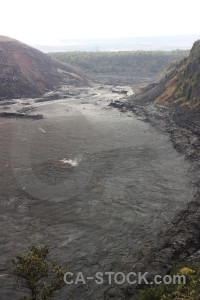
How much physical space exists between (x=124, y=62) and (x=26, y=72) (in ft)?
260

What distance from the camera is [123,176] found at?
34938mm

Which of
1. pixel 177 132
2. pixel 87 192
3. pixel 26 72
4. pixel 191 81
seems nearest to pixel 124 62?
pixel 26 72

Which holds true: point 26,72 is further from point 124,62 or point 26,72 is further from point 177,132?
point 124,62

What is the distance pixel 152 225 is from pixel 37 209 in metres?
10.1

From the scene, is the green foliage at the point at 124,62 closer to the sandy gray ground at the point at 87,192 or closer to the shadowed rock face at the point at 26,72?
the shadowed rock face at the point at 26,72

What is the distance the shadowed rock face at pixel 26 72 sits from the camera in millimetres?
84688

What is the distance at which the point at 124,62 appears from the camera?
532ft

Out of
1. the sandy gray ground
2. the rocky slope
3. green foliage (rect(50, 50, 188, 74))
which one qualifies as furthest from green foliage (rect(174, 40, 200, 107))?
green foliage (rect(50, 50, 188, 74))

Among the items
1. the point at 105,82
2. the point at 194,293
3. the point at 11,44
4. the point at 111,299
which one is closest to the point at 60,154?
the point at 111,299

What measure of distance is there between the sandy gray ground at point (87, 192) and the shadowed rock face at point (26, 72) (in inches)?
1176

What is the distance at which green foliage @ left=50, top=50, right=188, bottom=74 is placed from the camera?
154925mm

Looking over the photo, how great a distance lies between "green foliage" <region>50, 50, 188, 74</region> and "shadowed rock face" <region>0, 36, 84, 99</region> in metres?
36.8

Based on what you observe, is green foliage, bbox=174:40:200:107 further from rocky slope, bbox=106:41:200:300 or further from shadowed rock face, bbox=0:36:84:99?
shadowed rock face, bbox=0:36:84:99

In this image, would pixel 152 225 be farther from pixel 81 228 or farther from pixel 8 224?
pixel 8 224
